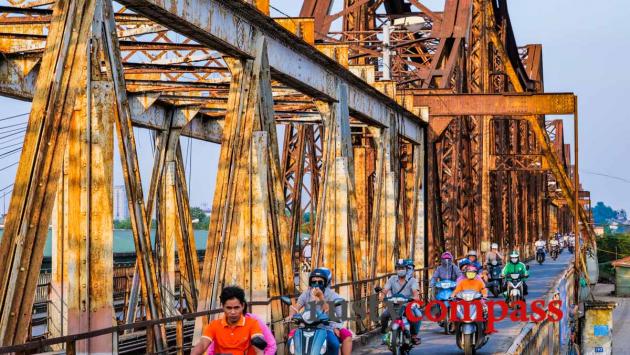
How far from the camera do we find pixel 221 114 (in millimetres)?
25875

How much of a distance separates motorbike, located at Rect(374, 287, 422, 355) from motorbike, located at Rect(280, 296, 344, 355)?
231 inches

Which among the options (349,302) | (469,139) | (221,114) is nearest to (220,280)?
(349,302)

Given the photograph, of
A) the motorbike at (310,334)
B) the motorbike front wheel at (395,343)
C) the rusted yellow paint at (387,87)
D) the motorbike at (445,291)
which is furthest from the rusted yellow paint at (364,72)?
the motorbike at (310,334)

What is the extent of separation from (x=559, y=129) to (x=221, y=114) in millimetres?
80822

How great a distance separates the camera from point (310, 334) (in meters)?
13.0

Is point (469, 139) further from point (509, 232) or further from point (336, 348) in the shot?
point (336, 348)

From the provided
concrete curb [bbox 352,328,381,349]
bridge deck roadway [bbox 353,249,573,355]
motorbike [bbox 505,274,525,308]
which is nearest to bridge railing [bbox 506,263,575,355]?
bridge deck roadway [bbox 353,249,573,355]

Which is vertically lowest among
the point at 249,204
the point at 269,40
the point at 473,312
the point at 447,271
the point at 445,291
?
the point at 473,312

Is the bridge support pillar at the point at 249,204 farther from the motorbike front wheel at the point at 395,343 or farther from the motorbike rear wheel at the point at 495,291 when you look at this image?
the motorbike rear wheel at the point at 495,291

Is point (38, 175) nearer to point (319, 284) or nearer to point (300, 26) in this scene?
A: point (319, 284)

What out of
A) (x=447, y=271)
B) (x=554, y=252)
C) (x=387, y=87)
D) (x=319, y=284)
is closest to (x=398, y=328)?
(x=447, y=271)

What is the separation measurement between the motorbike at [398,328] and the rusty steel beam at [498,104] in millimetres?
10159

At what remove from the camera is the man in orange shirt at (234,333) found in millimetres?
9945

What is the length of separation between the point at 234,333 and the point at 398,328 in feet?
31.1
